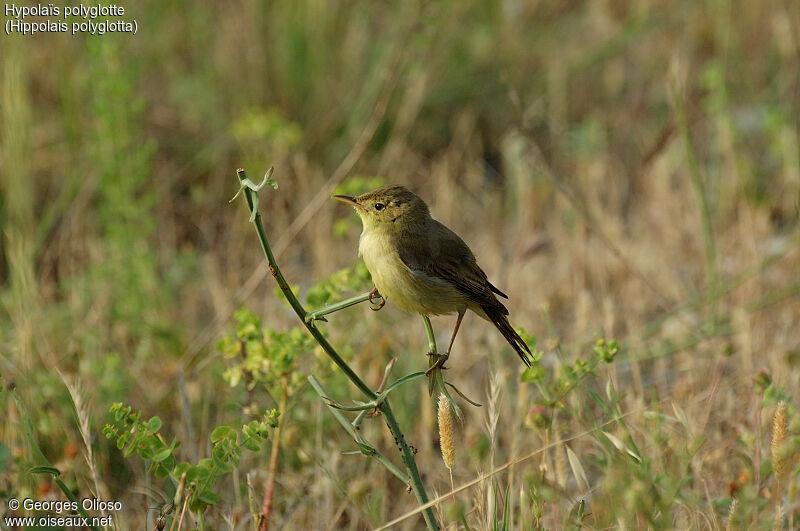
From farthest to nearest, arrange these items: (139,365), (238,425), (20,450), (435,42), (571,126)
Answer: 1. (571,126)
2. (435,42)
3. (139,365)
4. (238,425)
5. (20,450)

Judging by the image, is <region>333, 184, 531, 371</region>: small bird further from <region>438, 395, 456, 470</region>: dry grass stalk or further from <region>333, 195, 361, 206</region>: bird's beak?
<region>438, 395, 456, 470</region>: dry grass stalk

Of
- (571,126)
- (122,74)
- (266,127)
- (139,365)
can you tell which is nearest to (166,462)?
(139,365)

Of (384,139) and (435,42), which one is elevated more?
(435,42)

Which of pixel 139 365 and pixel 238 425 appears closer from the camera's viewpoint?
pixel 238 425

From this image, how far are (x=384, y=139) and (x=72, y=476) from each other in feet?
11.8

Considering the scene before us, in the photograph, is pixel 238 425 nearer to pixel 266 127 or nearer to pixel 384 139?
pixel 266 127

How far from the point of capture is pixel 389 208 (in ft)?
10.0

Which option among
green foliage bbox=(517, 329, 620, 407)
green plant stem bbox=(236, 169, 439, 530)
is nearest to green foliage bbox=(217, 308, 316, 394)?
green plant stem bbox=(236, 169, 439, 530)

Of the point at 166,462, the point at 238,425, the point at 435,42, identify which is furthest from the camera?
the point at 435,42

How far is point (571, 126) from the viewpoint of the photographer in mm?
7020

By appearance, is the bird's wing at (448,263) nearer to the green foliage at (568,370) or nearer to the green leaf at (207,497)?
the green foliage at (568,370)

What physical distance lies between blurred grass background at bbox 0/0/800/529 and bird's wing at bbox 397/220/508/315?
218mm

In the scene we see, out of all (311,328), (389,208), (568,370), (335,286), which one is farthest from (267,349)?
(568,370)

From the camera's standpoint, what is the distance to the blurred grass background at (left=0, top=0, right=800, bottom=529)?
334cm
